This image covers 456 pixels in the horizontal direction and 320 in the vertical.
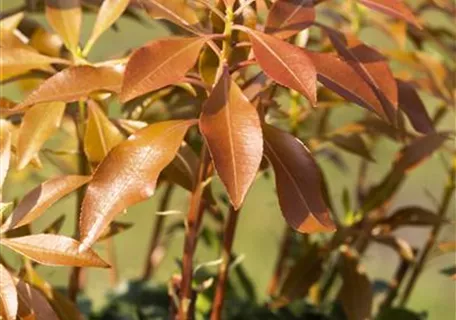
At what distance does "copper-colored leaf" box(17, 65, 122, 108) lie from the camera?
1237 millimetres

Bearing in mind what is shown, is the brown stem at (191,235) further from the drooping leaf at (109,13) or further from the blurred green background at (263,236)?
the blurred green background at (263,236)

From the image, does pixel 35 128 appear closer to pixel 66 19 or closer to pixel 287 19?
pixel 66 19

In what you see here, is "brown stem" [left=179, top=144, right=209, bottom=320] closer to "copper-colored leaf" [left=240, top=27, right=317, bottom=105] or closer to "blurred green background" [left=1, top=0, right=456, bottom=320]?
"copper-colored leaf" [left=240, top=27, right=317, bottom=105]

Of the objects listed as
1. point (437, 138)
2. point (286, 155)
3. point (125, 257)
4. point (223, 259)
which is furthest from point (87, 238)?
point (125, 257)

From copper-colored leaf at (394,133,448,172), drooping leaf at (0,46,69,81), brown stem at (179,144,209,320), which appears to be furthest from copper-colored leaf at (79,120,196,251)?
copper-colored leaf at (394,133,448,172)

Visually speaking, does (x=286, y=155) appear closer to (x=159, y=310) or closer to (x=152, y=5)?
(x=152, y=5)

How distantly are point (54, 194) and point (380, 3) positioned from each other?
463mm

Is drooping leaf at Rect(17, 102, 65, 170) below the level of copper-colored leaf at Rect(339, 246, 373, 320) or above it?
above

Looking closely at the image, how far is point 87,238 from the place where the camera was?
114 cm

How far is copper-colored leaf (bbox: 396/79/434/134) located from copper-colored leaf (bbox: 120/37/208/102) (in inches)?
15.2

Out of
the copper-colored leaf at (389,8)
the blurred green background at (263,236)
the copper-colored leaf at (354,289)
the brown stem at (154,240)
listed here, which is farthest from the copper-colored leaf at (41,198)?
the blurred green background at (263,236)

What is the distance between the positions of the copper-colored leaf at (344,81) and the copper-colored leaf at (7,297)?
1.39ft

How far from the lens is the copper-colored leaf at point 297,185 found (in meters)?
1.20

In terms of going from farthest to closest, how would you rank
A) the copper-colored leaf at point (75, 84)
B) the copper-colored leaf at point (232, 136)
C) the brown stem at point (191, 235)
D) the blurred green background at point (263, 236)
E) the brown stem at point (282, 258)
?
the blurred green background at point (263, 236) → the brown stem at point (282, 258) → the brown stem at point (191, 235) → the copper-colored leaf at point (75, 84) → the copper-colored leaf at point (232, 136)
